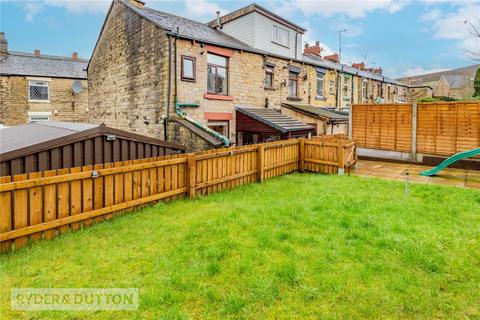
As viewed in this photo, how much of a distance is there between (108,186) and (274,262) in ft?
13.1

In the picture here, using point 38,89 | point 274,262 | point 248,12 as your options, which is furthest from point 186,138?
point 38,89

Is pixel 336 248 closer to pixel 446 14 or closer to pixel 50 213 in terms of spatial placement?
pixel 50 213

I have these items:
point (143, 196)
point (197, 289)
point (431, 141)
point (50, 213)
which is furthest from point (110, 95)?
point (431, 141)

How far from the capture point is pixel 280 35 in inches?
767

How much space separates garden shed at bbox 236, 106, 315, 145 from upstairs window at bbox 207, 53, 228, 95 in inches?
54.9

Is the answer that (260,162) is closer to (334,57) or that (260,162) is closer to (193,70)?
(193,70)

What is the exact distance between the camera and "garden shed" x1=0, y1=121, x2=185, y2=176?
20.0 feet

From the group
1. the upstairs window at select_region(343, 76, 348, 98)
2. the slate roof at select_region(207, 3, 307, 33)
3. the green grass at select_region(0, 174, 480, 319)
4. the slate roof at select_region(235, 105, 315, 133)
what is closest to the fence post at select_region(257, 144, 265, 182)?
the green grass at select_region(0, 174, 480, 319)

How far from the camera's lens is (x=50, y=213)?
5477 millimetres

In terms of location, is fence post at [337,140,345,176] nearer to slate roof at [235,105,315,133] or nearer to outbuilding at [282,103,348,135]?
slate roof at [235,105,315,133]

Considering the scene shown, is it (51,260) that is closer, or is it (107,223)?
(51,260)

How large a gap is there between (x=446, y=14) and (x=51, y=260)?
23.2m

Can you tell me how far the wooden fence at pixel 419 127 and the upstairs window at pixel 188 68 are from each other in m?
9.29

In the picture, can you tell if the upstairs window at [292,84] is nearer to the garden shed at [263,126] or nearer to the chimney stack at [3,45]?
the garden shed at [263,126]
